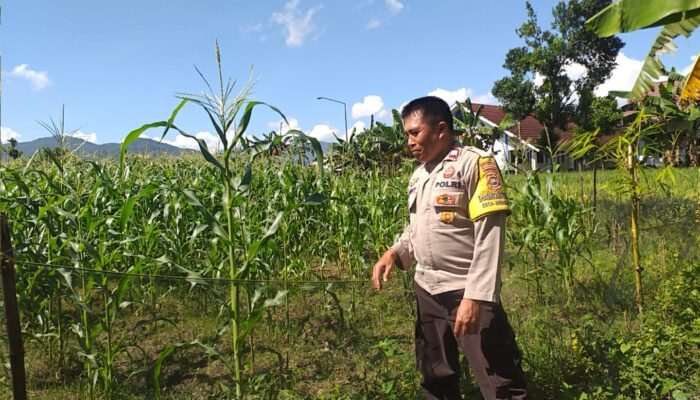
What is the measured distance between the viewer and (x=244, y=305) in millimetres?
4500

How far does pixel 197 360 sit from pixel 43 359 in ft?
3.75

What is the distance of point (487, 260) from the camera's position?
196cm

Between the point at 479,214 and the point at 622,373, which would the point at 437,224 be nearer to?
the point at 479,214

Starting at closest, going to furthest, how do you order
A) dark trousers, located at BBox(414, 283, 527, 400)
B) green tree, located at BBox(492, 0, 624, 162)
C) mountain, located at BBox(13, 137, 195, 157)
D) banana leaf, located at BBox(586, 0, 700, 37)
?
dark trousers, located at BBox(414, 283, 527, 400), banana leaf, located at BBox(586, 0, 700, 37), mountain, located at BBox(13, 137, 195, 157), green tree, located at BBox(492, 0, 624, 162)

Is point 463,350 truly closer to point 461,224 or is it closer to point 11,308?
point 461,224

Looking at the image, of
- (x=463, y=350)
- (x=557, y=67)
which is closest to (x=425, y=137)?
(x=463, y=350)

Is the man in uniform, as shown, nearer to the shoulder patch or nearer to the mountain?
the shoulder patch

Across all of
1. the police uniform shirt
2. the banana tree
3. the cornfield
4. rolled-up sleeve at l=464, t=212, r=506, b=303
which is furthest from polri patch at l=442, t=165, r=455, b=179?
the banana tree

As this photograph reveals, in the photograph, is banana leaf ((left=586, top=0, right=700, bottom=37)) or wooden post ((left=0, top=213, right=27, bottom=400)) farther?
banana leaf ((left=586, top=0, right=700, bottom=37))

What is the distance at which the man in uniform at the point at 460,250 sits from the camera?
6.48 feet

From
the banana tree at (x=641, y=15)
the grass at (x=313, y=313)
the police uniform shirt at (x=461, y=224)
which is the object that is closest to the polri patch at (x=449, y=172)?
the police uniform shirt at (x=461, y=224)

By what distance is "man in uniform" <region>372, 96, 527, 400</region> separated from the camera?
1.97 m

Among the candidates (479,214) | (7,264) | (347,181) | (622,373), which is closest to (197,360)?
(7,264)

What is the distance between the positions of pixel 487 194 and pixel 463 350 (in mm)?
757
